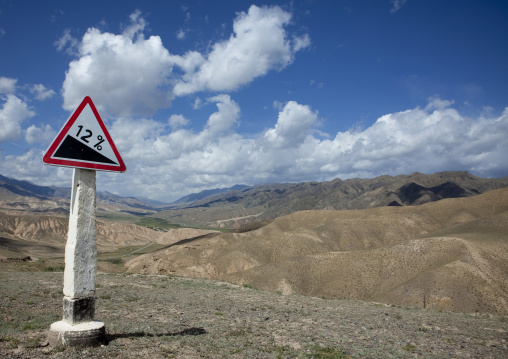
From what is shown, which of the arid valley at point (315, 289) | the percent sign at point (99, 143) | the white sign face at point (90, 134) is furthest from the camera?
the arid valley at point (315, 289)

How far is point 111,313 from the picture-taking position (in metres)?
10.9

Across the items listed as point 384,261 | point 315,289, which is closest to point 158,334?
point 315,289

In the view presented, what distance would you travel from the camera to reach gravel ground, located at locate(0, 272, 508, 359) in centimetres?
620

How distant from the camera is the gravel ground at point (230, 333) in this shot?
6.20m

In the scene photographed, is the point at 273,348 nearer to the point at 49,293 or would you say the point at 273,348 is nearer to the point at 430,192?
the point at 49,293

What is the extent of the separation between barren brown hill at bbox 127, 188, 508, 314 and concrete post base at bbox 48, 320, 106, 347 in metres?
29.7

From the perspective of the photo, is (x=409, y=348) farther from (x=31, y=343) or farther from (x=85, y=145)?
(x=85, y=145)

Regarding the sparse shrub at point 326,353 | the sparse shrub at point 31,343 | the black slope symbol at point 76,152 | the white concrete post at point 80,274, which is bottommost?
the sparse shrub at point 326,353

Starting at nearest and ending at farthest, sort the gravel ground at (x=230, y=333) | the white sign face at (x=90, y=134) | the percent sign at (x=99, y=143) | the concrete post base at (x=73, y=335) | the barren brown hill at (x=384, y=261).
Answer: the concrete post base at (x=73, y=335), the white sign face at (x=90, y=134), the percent sign at (x=99, y=143), the gravel ground at (x=230, y=333), the barren brown hill at (x=384, y=261)

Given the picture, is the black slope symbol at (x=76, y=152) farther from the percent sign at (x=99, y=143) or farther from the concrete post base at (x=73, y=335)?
the concrete post base at (x=73, y=335)

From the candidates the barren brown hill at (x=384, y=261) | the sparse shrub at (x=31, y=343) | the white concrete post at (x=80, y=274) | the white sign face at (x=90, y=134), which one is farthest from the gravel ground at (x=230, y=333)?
the barren brown hill at (x=384, y=261)

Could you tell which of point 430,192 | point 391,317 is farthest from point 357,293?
point 430,192

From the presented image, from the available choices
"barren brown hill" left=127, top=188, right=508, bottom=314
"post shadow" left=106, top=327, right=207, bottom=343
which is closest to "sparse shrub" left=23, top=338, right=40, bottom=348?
"post shadow" left=106, top=327, right=207, bottom=343

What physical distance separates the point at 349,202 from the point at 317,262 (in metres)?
168
